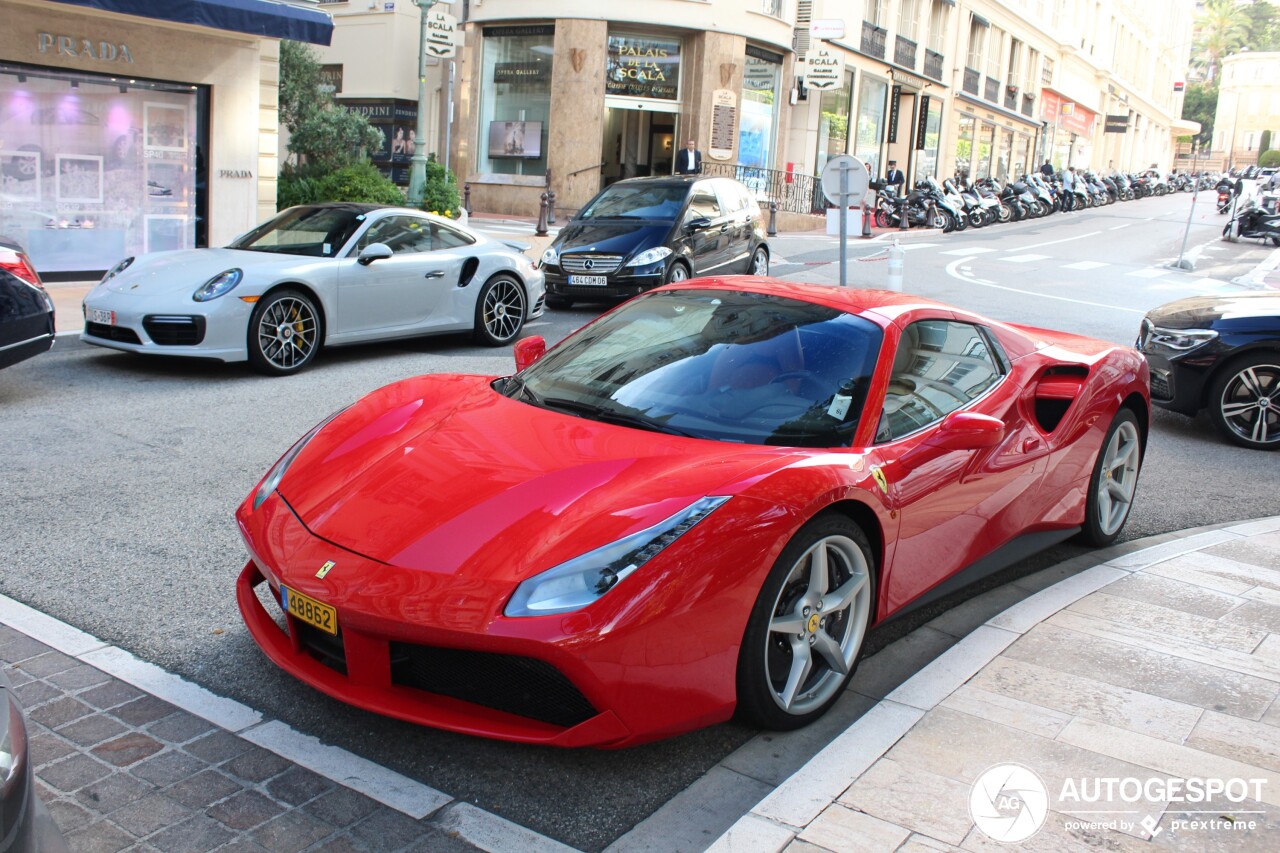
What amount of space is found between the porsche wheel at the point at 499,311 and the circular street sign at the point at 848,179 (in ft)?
10.9

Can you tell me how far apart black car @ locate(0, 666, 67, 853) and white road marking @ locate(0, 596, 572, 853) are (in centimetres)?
115

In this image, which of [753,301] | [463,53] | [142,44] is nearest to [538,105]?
[463,53]

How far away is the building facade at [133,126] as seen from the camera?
1345 cm

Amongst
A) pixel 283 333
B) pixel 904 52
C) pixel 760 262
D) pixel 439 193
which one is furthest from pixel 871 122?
pixel 283 333

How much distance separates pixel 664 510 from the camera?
10.4 ft

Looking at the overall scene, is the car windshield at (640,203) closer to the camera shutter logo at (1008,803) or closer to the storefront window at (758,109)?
the camera shutter logo at (1008,803)

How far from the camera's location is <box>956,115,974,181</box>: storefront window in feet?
155

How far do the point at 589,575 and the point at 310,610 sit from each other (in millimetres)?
797

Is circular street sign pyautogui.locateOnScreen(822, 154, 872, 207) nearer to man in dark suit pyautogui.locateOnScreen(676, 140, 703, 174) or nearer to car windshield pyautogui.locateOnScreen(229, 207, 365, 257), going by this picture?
car windshield pyautogui.locateOnScreen(229, 207, 365, 257)

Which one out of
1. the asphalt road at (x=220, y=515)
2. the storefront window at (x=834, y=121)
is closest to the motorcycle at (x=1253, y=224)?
the storefront window at (x=834, y=121)

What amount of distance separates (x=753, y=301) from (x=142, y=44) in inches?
493

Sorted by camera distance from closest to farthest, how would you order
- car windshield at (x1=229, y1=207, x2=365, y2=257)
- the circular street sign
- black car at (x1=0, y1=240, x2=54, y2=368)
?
black car at (x1=0, y1=240, x2=54, y2=368) < car windshield at (x1=229, y1=207, x2=365, y2=257) < the circular street sign

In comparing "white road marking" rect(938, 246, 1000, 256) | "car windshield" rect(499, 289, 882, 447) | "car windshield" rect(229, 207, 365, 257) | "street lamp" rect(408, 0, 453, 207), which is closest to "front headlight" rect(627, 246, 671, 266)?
"car windshield" rect(229, 207, 365, 257)

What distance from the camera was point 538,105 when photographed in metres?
29.0
